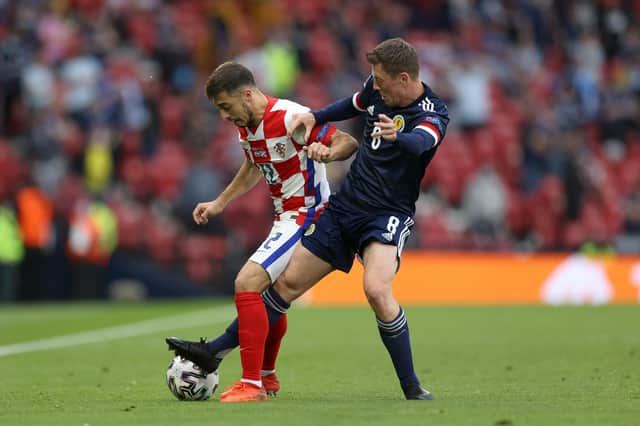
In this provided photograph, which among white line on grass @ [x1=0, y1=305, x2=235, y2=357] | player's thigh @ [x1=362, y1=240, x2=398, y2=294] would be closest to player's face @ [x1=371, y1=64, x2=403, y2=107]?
player's thigh @ [x1=362, y1=240, x2=398, y2=294]

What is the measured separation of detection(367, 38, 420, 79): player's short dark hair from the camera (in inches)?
273

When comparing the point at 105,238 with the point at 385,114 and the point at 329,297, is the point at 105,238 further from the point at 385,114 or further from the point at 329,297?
the point at 385,114

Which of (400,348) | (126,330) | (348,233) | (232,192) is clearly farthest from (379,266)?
(126,330)

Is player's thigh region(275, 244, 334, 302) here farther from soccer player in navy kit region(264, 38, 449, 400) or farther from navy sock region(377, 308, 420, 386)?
navy sock region(377, 308, 420, 386)

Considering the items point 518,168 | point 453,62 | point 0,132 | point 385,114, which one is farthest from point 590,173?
point 385,114

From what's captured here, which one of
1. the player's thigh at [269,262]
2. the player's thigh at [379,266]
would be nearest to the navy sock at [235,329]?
the player's thigh at [269,262]

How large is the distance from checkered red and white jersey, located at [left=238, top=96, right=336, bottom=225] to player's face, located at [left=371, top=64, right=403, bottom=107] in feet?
1.40

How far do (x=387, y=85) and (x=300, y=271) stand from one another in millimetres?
1166

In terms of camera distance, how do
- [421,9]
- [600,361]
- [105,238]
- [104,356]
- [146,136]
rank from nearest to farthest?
[600,361] → [104,356] → [105,238] → [146,136] → [421,9]

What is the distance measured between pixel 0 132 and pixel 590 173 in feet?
31.7

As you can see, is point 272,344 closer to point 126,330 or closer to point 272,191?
point 272,191

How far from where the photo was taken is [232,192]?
779cm

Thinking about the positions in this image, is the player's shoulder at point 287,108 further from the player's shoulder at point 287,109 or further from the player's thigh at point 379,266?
the player's thigh at point 379,266

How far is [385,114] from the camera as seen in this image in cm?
723
